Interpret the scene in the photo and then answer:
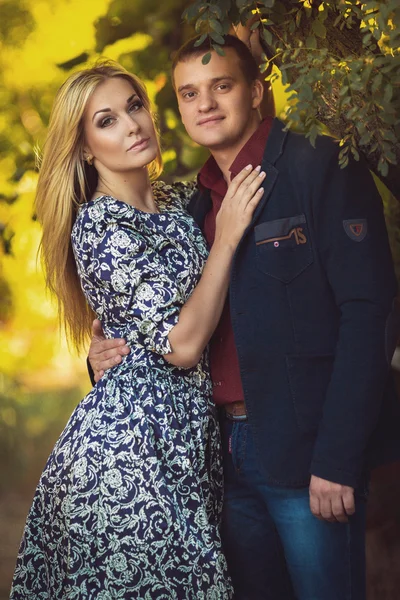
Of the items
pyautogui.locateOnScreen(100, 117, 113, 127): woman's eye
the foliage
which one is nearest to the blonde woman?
pyautogui.locateOnScreen(100, 117, 113, 127): woman's eye

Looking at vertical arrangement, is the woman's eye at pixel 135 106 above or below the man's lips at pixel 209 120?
above

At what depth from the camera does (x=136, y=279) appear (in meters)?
2.43

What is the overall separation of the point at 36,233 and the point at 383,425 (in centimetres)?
291

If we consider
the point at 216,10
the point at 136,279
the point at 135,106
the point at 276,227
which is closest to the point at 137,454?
the point at 136,279

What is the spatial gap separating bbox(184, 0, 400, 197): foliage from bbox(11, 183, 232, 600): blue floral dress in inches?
22.2

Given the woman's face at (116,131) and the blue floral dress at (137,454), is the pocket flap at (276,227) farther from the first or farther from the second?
the woman's face at (116,131)

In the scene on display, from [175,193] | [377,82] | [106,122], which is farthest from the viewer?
[175,193]

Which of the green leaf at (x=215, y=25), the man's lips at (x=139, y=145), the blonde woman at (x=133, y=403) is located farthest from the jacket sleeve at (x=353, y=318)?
the man's lips at (x=139, y=145)

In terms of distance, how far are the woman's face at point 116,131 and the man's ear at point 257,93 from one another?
33cm

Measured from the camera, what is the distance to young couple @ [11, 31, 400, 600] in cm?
229

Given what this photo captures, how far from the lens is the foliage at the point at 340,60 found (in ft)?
6.55

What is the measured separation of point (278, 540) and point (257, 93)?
132cm

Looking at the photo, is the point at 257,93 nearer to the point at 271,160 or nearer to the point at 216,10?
the point at 271,160

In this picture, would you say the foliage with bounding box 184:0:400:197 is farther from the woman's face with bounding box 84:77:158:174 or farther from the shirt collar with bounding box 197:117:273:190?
the woman's face with bounding box 84:77:158:174
